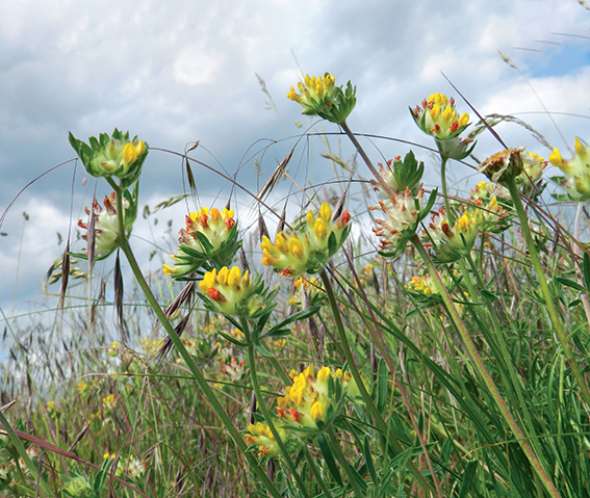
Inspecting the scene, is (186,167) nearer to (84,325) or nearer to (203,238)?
(203,238)

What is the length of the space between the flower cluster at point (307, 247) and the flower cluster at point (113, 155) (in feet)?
0.98

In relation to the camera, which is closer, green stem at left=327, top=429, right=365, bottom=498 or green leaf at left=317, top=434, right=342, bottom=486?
green stem at left=327, top=429, right=365, bottom=498

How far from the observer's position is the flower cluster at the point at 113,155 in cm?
126

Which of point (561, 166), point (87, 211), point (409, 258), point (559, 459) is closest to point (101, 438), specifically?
point (409, 258)

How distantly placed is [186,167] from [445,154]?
75 cm

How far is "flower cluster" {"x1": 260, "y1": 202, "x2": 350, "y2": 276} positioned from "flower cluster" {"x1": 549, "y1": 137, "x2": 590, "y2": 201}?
474 mm

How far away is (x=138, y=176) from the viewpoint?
1306mm

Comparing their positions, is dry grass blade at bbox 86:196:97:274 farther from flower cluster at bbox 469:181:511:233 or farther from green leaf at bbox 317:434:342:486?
flower cluster at bbox 469:181:511:233

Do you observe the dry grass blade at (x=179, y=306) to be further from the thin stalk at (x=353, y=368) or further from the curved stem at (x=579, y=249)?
the curved stem at (x=579, y=249)

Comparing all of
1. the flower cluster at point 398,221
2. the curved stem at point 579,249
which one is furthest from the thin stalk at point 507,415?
the curved stem at point 579,249

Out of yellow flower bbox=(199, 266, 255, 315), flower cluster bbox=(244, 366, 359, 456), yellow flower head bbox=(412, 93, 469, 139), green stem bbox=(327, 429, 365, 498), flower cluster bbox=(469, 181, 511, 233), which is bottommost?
green stem bbox=(327, 429, 365, 498)

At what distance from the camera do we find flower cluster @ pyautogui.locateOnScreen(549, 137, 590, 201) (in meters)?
1.37

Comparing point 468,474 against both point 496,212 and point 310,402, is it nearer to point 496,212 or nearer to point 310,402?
point 310,402

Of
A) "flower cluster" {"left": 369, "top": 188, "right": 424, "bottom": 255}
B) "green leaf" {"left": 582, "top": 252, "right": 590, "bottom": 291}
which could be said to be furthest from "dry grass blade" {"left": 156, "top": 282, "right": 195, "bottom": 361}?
"green leaf" {"left": 582, "top": 252, "right": 590, "bottom": 291}
